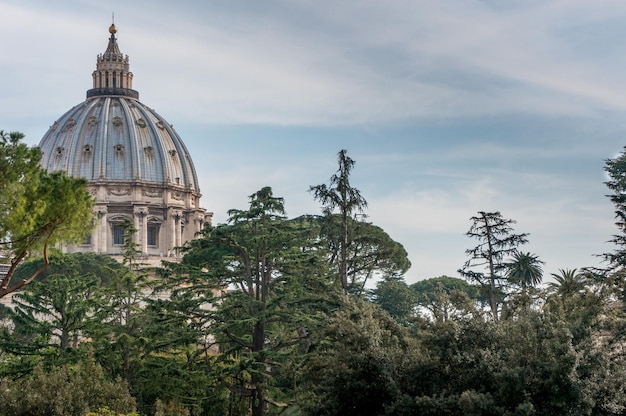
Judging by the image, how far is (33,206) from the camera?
21.7m

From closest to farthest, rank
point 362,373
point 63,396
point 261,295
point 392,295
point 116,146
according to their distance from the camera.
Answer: point 362,373 < point 63,396 < point 261,295 < point 392,295 < point 116,146

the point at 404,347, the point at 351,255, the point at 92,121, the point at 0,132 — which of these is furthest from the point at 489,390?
the point at 92,121

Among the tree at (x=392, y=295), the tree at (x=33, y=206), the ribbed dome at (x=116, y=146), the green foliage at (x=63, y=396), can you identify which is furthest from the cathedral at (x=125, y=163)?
the tree at (x=33, y=206)

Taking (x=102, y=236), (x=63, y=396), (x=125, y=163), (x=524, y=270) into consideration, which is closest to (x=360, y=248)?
(x=524, y=270)

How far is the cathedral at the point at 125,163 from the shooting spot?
364 ft

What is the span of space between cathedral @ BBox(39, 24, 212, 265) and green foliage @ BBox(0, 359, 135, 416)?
256 feet

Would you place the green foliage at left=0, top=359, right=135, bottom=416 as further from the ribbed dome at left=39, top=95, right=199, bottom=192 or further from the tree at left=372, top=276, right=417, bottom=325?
the ribbed dome at left=39, top=95, right=199, bottom=192

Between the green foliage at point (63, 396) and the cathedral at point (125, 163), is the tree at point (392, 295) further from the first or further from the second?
the green foliage at point (63, 396)

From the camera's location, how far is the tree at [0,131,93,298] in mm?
21281

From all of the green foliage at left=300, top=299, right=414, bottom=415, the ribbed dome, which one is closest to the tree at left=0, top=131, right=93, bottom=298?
the green foliage at left=300, top=299, right=414, bottom=415

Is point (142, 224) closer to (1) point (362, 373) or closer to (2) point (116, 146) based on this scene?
(2) point (116, 146)

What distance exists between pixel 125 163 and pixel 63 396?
91935mm

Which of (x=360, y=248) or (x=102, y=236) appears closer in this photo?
(x=360, y=248)

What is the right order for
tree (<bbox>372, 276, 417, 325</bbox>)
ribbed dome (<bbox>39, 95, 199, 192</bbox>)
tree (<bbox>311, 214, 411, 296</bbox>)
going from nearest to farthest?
1. tree (<bbox>311, 214, 411, 296</bbox>)
2. tree (<bbox>372, 276, 417, 325</bbox>)
3. ribbed dome (<bbox>39, 95, 199, 192</bbox>)
